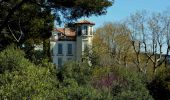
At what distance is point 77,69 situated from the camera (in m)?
27.2

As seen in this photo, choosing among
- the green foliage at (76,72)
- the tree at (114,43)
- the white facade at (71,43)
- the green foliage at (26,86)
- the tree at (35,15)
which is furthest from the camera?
the white facade at (71,43)

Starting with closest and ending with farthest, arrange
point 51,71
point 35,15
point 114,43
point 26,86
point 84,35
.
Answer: point 26,86, point 51,71, point 35,15, point 114,43, point 84,35

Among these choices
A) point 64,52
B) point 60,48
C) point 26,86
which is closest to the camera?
point 26,86

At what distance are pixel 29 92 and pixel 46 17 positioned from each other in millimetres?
19797

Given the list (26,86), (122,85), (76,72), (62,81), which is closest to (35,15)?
(76,72)

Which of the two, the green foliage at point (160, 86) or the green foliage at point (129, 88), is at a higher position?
the green foliage at point (129, 88)

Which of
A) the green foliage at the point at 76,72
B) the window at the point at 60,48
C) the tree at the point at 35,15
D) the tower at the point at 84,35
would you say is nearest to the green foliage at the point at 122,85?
the green foliage at the point at 76,72

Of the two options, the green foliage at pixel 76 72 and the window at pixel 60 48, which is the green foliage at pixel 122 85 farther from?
the window at pixel 60 48

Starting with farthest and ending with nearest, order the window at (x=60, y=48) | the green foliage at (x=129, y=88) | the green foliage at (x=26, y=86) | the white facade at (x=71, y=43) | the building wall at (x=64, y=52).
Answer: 1. the window at (x=60, y=48)
2. the building wall at (x=64, y=52)
3. the white facade at (x=71, y=43)
4. the green foliage at (x=129, y=88)
5. the green foliage at (x=26, y=86)

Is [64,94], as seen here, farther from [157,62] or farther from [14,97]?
[157,62]

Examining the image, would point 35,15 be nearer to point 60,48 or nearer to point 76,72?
point 76,72

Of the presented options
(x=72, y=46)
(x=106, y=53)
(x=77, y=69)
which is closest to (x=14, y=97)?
(x=77, y=69)

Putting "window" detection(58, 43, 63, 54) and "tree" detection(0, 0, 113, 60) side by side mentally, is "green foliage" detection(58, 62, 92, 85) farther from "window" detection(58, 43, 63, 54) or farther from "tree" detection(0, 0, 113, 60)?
"window" detection(58, 43, 63, 54)

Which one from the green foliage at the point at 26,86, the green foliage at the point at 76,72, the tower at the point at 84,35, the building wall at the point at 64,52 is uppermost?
the green foliage at the point at 26,86
